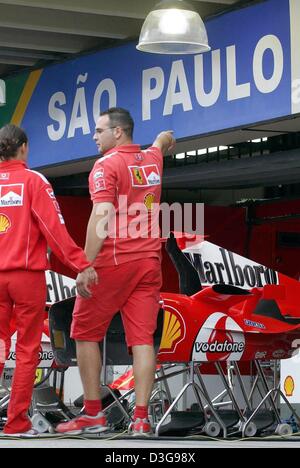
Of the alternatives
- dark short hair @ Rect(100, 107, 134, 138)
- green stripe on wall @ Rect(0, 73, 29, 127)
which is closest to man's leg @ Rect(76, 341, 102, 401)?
dark short hair @ Rect(100, 107, 134, 138)

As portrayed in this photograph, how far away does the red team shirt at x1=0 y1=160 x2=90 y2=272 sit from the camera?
6.50 metres

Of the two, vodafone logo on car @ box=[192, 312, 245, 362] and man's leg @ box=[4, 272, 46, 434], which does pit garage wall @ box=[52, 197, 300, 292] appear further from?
man's leg @ box=[4, 272, 46, 434]

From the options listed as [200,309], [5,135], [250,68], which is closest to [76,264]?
[5,135]

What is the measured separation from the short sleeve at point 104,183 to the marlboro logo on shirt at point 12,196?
40 centimetres

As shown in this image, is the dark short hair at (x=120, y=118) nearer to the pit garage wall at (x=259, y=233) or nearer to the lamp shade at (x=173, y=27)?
the lamp shade at (x=173, y=27)

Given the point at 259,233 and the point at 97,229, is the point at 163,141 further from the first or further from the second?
the point at 259,233

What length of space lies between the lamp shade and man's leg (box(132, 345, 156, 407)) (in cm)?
243

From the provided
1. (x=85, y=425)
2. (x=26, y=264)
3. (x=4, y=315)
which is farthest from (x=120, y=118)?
(x=85, y=425)

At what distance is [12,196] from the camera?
662 cm

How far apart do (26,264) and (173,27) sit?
2.35 metres

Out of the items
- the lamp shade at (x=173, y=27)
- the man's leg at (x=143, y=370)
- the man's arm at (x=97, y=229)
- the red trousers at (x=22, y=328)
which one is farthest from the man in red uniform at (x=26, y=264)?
the lamp shade at (x=173, y=27)

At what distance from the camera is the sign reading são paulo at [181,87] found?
30.1ft

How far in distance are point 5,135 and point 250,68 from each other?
3.23 m
